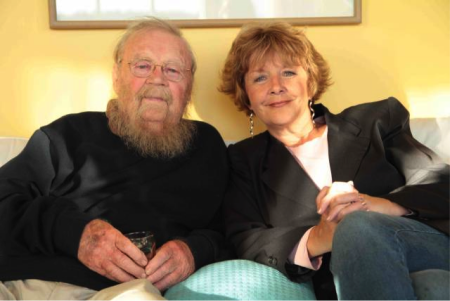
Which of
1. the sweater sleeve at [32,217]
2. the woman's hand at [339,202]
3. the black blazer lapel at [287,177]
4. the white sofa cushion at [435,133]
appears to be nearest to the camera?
the woman's hand at [339,202]

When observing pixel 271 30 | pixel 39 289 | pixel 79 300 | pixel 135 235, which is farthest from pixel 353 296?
pixel 271 30

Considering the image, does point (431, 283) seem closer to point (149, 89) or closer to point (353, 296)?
point (353, 296)

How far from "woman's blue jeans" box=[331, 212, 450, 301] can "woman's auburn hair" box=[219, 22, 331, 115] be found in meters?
0.87

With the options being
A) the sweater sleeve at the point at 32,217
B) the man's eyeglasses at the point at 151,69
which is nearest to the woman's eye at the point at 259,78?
the man's eyeglasses at the point at 151,69

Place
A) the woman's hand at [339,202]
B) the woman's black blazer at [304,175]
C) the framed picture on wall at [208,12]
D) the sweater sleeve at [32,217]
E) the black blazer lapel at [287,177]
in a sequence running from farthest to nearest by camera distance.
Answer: the framed picture on wall at [208,12] < the black blazer lapel at [287,177] < the woman's black blazer at [304,175] < the sweater sleeve at [32,217] < the woman's hand at [339,202]

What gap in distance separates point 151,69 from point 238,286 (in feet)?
3.04

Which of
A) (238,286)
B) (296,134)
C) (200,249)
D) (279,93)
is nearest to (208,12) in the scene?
(279,93)

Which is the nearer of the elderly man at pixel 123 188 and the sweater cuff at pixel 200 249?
the elderly man at pixel 123 188

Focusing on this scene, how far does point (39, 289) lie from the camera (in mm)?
1648

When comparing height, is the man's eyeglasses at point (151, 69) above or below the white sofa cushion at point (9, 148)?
above

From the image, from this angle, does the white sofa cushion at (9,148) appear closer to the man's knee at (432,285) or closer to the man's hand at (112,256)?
the man's hand at (112,256)

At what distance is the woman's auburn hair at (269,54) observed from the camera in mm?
2156

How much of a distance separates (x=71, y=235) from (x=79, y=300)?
0.66ft

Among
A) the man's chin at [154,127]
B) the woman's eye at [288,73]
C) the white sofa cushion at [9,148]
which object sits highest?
the woman's eye at [288,73]
